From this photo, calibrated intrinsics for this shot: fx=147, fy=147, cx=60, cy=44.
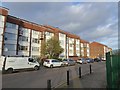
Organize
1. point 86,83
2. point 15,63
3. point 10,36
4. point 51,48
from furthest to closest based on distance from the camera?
point 51,48
point 10,36
point 15,63
point 86,83

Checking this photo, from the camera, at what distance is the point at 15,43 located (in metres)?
35.4

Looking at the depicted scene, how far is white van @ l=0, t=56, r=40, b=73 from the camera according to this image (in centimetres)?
1856

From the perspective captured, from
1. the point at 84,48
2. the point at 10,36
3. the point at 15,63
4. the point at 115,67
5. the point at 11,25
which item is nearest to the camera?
the point at 115,67

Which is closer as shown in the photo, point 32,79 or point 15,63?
point 32,79

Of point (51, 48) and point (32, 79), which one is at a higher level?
point (51, 48)

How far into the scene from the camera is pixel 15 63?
19.4m

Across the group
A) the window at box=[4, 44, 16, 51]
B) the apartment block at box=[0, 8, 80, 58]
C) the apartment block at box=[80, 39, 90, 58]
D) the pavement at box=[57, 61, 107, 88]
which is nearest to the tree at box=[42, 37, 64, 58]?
the apartment block at box=[0, 8, 80, 58]

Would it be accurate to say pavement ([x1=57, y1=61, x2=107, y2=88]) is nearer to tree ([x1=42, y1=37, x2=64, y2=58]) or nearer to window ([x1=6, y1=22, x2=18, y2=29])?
tree ([x1=42, y1=37, x2=64, y2=58])

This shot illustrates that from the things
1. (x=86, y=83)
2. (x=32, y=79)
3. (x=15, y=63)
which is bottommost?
(x=32, y=79)

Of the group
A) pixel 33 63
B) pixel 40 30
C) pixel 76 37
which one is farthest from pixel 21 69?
pixel 76 37

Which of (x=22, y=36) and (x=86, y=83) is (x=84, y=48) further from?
(x=86, y=83)

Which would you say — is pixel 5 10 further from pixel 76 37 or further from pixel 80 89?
pixel 76 37

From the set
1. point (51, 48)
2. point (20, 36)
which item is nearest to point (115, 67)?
point (51, 48)

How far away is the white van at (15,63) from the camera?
18562 millimetres
